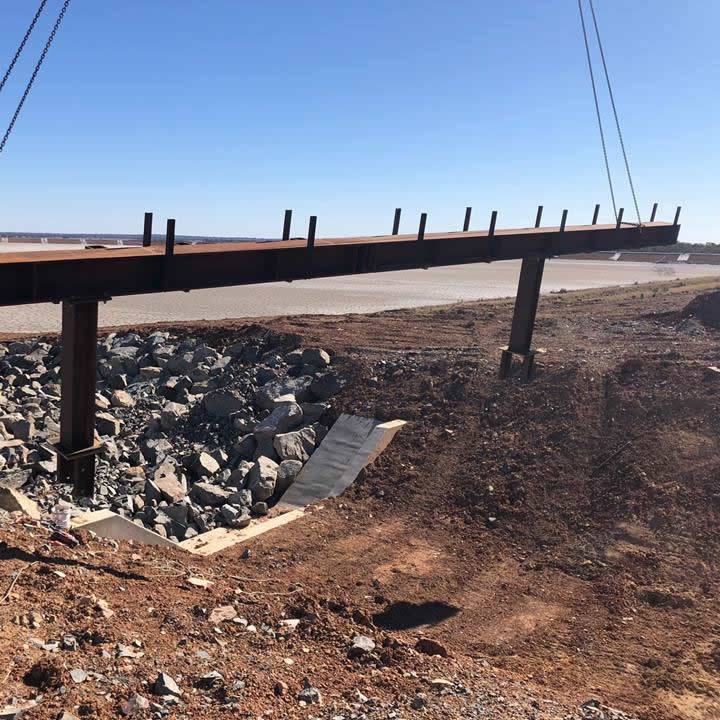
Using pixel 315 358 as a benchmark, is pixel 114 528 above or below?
below

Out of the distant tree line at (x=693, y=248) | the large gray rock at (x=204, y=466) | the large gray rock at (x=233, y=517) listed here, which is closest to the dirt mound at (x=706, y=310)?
the large gray rock at (x=204, y=466)

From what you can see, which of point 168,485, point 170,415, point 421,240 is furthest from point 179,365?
point 421,240

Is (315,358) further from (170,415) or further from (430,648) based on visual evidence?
(430,648)

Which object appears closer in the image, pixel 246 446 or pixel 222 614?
pixel 222 614

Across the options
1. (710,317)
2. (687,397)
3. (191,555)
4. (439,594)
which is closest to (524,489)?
(439,594)

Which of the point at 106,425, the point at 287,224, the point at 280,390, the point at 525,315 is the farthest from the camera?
the point at 280,390

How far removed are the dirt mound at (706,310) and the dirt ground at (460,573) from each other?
4.37m

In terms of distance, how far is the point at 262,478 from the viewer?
1258 cm

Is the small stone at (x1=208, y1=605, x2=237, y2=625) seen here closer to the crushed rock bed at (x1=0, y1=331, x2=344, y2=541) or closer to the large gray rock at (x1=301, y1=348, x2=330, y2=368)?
the crushed rock bed at (x1=0, y1=331, x2=344, y2=541)

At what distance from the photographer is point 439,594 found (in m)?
9.42

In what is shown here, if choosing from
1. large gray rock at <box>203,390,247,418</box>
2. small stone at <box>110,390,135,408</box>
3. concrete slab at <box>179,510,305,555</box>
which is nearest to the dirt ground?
concrete slab at <box>179,510,305,555</box>

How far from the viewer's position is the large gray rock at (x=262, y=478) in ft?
40.9

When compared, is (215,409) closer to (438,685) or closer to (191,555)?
(191,555)

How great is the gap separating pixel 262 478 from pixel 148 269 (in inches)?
202
